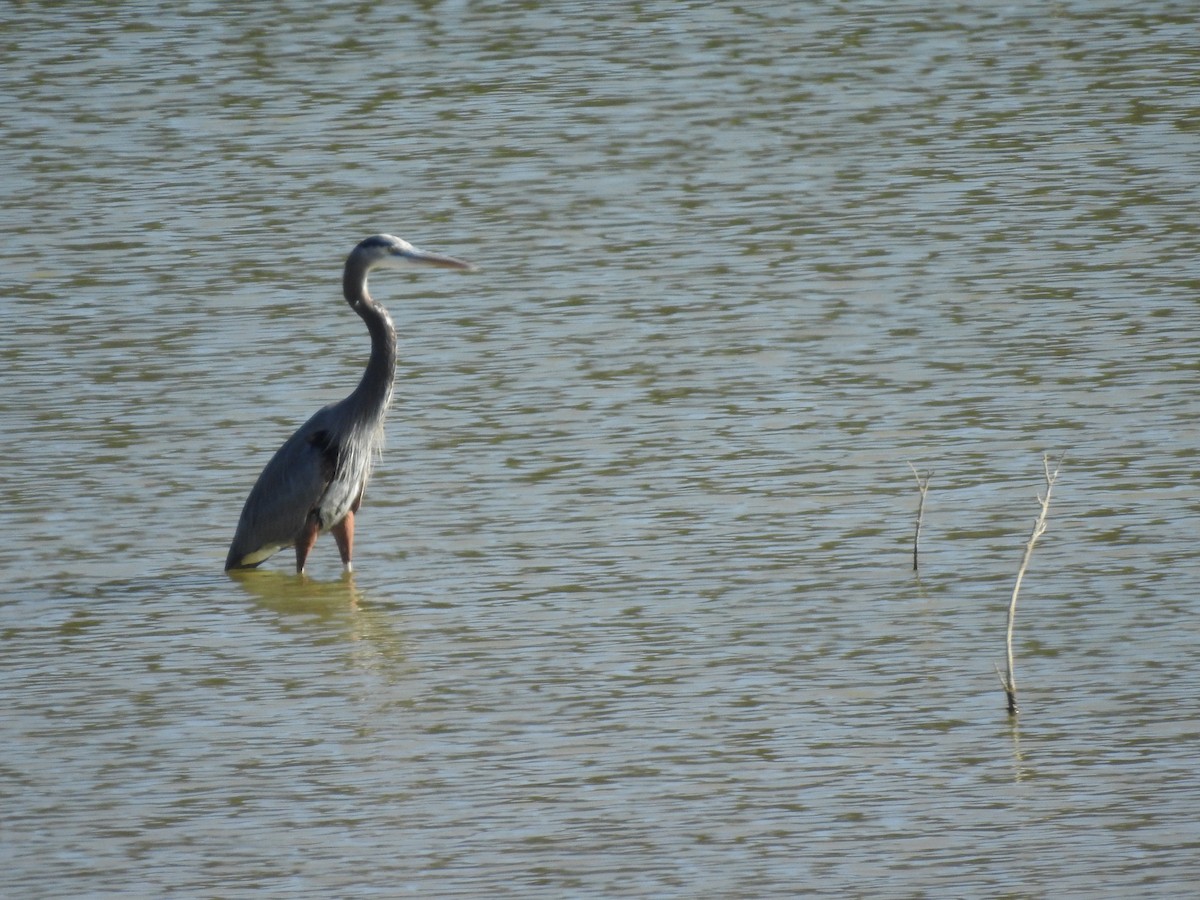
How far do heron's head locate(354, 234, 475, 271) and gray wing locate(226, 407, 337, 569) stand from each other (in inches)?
34.5

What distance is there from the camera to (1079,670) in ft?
24.6

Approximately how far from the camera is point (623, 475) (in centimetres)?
998

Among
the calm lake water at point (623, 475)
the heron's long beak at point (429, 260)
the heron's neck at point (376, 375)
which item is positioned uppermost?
the heron's long beak at point (429, 260)

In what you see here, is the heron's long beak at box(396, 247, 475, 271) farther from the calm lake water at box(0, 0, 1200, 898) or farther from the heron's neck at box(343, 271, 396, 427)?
the calm lake water at box(0, 0, 1200, 898)

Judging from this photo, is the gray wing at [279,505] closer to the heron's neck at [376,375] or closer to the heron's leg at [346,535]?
the heron's leg at [346,535]

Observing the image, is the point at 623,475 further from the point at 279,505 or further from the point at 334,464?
the point at 279,505

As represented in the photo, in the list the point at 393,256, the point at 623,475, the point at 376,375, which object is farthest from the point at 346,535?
the point at 623,475

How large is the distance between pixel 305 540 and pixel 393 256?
1.27m

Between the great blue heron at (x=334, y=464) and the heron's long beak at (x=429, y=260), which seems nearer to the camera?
the great blue heron at (x=334, y=464)

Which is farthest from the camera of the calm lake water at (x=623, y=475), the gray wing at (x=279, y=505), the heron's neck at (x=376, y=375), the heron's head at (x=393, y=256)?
the heron's head at (x=393, y=256)

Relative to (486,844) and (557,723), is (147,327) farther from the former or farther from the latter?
(486,844)

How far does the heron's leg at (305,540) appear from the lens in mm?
9250

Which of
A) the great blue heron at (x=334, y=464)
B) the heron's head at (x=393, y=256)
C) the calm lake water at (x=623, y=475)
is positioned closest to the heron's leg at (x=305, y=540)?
the great blue heron at (x=334, y=464)

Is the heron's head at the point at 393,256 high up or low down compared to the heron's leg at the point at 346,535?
up
